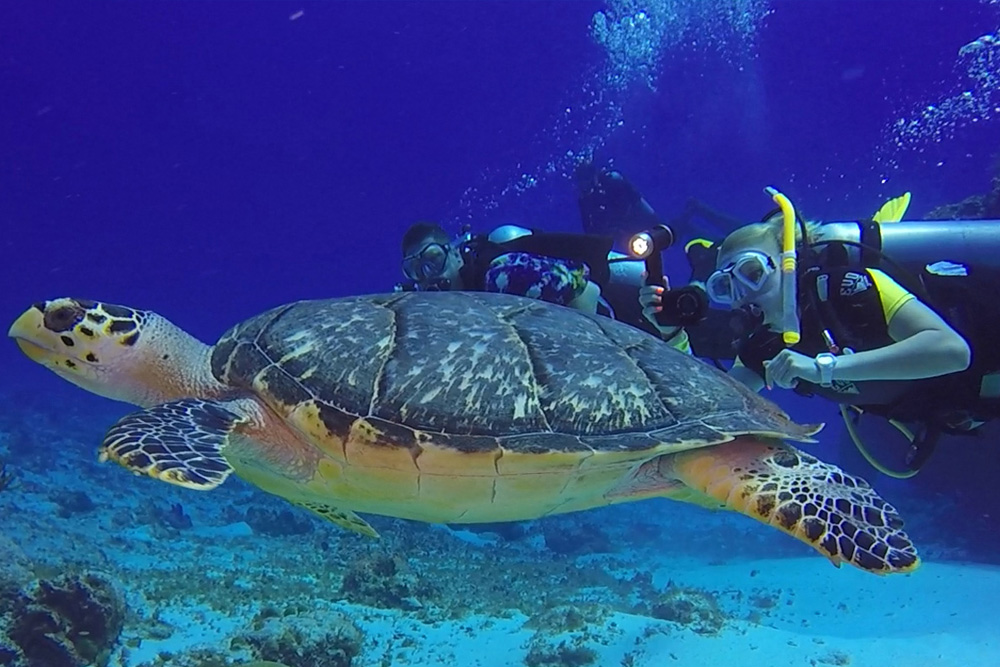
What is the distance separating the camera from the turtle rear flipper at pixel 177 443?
2.38 meters

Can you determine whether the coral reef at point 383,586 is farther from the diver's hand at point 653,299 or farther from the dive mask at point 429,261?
the diver's hand at point 653,299

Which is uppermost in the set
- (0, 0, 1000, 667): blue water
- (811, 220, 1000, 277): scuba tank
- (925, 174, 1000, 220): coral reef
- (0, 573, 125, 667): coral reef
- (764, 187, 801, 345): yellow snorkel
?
(0, 0, 1000, 667): blue water

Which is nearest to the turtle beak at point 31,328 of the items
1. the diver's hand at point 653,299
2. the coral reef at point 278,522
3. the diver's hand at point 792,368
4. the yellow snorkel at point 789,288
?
the diver's hand at point 653,299

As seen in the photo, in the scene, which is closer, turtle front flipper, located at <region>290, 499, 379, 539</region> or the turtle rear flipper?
the turtle rear flipper

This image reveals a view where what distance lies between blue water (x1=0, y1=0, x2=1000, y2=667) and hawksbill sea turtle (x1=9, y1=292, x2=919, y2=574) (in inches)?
98.7

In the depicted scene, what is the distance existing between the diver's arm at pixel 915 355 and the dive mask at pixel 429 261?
376cm

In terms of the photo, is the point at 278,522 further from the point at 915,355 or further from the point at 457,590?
the point at 915,355

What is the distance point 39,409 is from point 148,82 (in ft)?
177

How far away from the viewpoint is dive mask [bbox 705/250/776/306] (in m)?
3.69

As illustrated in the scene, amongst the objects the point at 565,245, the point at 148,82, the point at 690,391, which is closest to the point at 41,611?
the point at 690,391

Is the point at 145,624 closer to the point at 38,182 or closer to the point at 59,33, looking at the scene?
the point at 59,33

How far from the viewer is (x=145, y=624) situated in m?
4.96

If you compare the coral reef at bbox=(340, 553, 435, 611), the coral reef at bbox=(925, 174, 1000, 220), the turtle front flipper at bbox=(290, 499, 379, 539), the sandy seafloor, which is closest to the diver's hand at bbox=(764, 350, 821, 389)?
the turtle front flipper at bbox=(290, 499, 379, 539)

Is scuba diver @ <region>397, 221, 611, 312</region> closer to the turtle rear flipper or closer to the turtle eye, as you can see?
the turtle rear flipper
